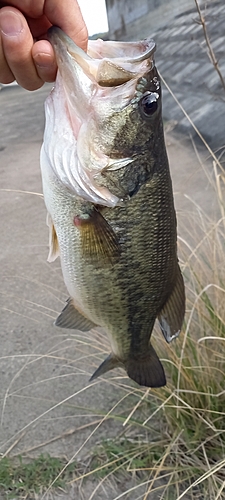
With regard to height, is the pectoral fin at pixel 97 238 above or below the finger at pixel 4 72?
below

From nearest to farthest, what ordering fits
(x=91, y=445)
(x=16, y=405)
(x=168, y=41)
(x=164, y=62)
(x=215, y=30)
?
(x=91, y=445), (x=16, y=405), (x=215, y=30), (x=164, y=62), (x=168, y=41)

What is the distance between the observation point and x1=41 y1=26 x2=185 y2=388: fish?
1303mm

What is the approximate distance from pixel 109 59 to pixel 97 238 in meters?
0.42

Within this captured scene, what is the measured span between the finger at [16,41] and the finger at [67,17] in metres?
0.09

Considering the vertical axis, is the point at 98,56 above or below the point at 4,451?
above

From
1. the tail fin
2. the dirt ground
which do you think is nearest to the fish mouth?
the tail fin

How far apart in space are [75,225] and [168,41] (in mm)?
9028

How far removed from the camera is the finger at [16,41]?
4.11ft

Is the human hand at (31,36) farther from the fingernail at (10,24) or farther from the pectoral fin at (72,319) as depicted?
the pectoral fin at (72,319)

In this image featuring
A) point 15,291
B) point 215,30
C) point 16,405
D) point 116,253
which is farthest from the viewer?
point 215,30

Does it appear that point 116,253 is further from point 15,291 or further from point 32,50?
point 15,291

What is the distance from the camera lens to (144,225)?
1.35 metres

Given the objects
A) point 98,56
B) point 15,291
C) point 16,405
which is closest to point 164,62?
point 15,291

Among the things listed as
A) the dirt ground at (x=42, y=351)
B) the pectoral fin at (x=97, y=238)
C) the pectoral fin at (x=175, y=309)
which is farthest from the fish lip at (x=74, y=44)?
the dirt ground at (x=42, y=351)
